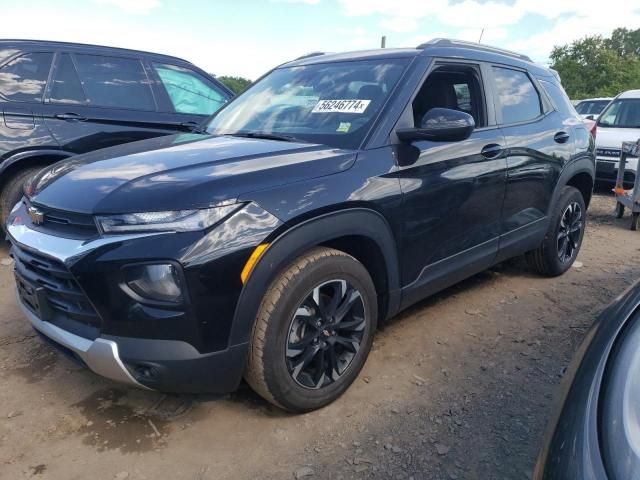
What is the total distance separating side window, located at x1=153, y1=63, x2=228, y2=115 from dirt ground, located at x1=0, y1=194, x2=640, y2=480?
282 centimetres

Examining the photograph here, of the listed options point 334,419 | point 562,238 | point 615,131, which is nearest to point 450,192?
point 334,419

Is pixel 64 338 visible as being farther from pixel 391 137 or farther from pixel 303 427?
pixel 391 137

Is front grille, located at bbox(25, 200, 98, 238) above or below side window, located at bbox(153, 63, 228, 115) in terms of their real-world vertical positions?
below

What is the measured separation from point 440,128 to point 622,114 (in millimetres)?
8443

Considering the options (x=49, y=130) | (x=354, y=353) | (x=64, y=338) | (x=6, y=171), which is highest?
(x=49, y=130)

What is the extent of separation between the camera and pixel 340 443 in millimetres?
2322

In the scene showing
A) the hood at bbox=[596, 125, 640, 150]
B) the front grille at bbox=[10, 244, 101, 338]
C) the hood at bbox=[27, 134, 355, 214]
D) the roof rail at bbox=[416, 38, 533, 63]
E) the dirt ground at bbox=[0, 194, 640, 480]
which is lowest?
the dirt ground at bbox=[0, 194, 640, 480]

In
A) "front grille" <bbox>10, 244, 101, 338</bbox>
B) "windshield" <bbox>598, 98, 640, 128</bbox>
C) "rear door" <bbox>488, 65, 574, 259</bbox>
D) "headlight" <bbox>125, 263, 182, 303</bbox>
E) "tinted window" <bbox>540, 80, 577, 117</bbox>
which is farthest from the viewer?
"windshield" <bbox>598, 98, 640, 128</bbox>

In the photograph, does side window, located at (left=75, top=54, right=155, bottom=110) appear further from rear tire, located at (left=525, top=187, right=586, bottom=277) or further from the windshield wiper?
rear tire, located at (left=525, top=187, right=586, bottom=277)

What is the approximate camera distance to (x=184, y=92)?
546 cm

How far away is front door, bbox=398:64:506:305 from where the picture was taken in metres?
2.78

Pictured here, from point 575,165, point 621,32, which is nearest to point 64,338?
point 575,165

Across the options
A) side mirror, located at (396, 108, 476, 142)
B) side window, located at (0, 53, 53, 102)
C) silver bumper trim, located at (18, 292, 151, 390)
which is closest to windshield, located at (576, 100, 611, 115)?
side mirror, located at (396, 108, 476, 142)

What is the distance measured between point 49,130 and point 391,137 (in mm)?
3434
